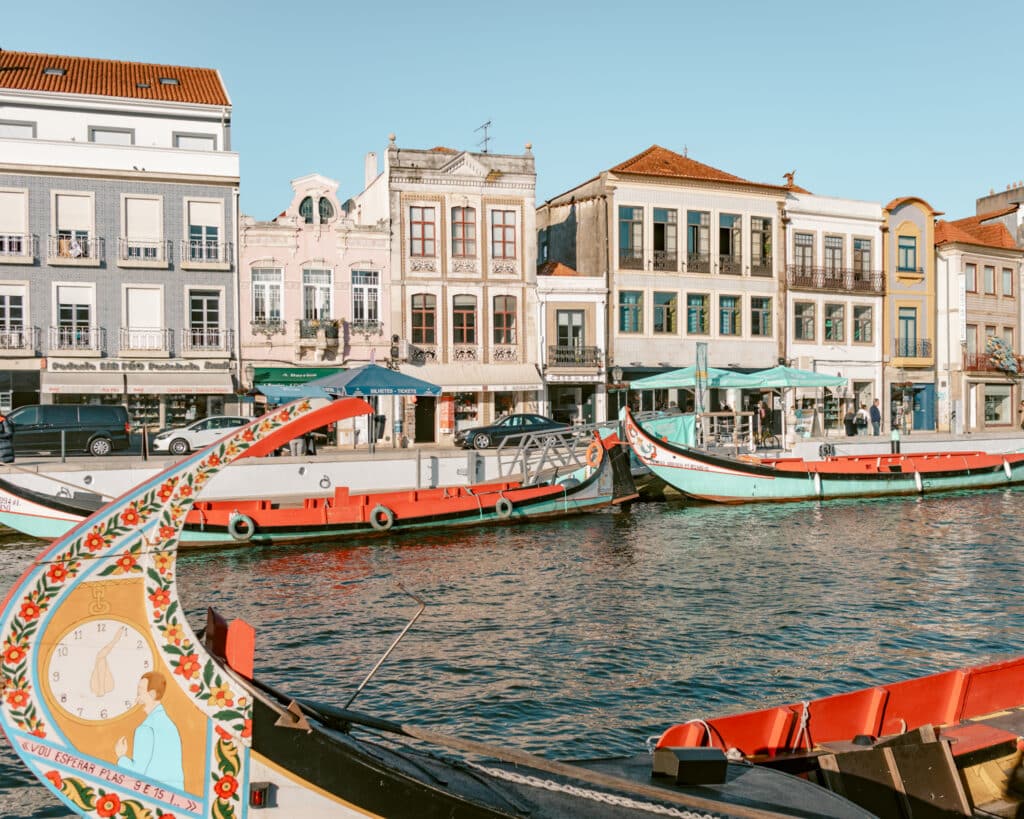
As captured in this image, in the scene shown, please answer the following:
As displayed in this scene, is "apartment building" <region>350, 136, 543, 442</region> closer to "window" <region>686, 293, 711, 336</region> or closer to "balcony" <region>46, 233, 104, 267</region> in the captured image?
"window" <region>686, 293, 711, 336</region>

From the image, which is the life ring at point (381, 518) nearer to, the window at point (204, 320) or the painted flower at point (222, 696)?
the window at point (204, 320)

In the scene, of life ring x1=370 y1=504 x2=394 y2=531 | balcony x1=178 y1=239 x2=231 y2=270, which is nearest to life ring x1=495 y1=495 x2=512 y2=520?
life ring x1=370 y1=504 x2=394 y2=531

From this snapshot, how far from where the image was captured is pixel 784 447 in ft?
115

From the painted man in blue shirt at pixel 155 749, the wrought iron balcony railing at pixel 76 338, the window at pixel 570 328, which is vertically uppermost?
the window at pixel 570 328

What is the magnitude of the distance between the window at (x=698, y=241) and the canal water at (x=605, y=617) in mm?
20992

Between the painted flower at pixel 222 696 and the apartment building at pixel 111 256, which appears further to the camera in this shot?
the apartment building at pixel 111 256

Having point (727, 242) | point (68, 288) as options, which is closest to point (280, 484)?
point (68, 288)

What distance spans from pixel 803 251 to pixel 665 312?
8253 millimetres

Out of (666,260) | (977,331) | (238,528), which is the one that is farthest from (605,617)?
(977,331)

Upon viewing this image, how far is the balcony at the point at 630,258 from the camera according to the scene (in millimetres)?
41406

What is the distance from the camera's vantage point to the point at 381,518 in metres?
21.6

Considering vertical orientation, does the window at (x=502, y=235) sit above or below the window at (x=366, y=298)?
above

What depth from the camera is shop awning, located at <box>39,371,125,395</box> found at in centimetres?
3275

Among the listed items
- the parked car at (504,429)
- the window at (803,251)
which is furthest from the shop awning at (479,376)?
the window at (803,251)
